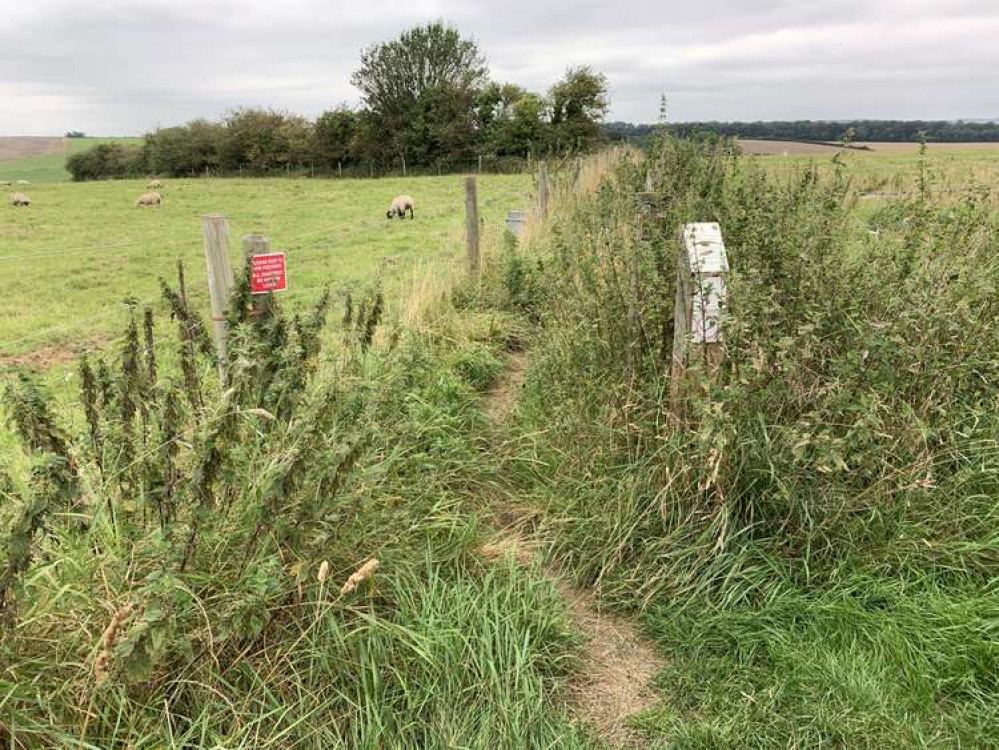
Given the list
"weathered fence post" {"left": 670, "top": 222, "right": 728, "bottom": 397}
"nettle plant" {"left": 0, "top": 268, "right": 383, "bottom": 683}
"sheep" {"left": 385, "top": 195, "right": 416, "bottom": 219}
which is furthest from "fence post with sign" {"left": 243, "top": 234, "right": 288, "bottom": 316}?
"sheep" {"left": 385, "top": 195, "right": 416, "bottom": 219}

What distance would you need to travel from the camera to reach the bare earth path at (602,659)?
2213mm

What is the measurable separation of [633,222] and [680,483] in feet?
6.01

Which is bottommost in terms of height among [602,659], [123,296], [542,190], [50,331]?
[602,659]

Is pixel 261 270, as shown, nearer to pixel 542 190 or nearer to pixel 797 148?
pixel 797 148

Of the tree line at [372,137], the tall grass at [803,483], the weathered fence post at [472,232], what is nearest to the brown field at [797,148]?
the tall grass at [803,483]

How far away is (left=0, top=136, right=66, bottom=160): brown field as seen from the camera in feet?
186

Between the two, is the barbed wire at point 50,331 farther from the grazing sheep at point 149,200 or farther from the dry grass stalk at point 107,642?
the grazing sheep at point 149,200

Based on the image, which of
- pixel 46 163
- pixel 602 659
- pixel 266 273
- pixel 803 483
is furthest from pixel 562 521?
pixel 46 163

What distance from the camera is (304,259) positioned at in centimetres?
1316

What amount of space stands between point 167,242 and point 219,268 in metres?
14.6

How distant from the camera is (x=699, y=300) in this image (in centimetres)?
297

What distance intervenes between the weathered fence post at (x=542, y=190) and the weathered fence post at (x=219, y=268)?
7.81 metres

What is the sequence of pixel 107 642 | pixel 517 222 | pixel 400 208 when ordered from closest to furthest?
pixel 107 642 → pixel 517 222 → pixel 400 208

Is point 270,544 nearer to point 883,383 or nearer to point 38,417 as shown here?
point 38,417
